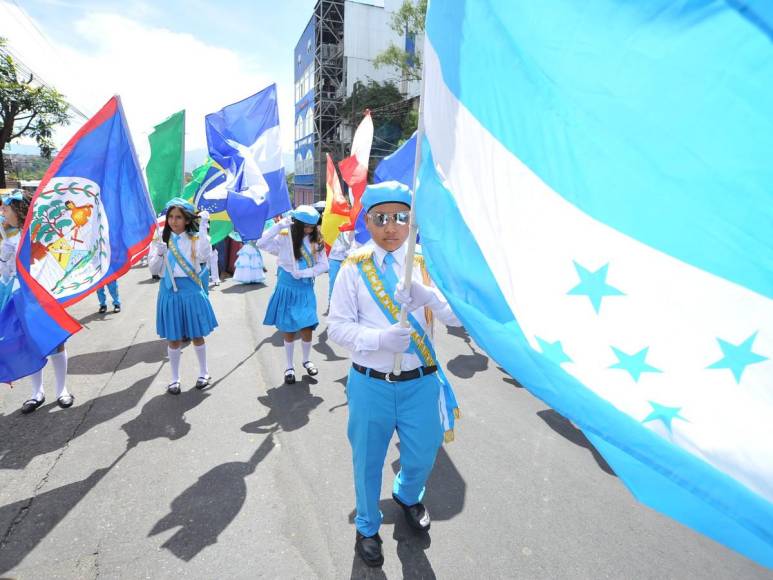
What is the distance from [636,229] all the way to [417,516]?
7.38 ft

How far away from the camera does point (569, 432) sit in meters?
3.96

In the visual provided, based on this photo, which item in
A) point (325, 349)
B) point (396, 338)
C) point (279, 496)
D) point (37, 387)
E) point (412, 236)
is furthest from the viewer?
point (325, 349)

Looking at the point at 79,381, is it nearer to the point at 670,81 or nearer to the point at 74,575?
the point at 74,575

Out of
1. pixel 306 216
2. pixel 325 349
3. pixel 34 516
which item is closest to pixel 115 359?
pixel 325 349

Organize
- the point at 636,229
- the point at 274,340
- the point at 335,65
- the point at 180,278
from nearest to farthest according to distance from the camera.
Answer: the point at 636,229
the point at 180,278
the point at 274,340
the point at 335,65

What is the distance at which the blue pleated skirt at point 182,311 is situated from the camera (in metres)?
4.29

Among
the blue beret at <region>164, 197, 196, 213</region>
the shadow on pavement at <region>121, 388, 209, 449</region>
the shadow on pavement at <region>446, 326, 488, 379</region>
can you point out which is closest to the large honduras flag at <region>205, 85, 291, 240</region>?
the blue beret at <region>164, 197, 196, 213</region>

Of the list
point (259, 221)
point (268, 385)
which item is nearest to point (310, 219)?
point (259, 221)

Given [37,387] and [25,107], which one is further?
[25,107]

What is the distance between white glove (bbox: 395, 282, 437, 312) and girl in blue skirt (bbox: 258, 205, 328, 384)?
115 inches

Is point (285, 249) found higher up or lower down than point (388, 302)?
higher up

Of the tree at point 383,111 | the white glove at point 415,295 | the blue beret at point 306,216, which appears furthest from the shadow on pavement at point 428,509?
the tree at point 383,111

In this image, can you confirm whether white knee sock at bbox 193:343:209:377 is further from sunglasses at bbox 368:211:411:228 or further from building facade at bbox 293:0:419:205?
building facade at bbox 293:0:419:205

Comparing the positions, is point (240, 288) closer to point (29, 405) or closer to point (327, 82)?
point (29, 405)
